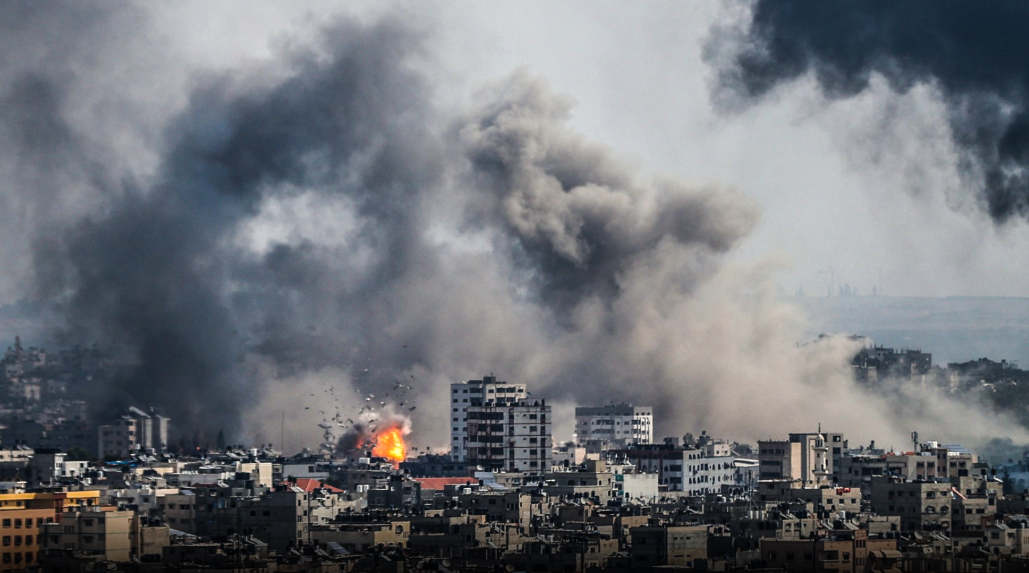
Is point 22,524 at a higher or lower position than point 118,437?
lower

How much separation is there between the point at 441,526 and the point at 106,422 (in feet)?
144

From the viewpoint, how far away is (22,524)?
168ft

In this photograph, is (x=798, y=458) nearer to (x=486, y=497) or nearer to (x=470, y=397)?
(x=470, y=397)

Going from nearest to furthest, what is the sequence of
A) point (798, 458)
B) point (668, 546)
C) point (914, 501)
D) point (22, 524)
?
point (22, 524), point (668, 546), point (914, 501), point (798, 458)

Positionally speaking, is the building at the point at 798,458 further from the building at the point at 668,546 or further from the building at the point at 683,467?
the building at the point at 668,546

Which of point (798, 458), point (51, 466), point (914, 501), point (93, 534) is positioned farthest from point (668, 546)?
point (798, 458)

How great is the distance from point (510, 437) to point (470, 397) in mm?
8427

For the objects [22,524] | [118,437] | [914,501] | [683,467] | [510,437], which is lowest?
[22,524]

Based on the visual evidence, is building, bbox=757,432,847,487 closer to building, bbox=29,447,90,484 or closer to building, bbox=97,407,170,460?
building, bbox=29,447,90,484

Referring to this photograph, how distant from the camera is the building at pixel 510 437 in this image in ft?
287

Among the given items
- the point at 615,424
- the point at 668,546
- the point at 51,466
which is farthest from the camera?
the point at 615,424

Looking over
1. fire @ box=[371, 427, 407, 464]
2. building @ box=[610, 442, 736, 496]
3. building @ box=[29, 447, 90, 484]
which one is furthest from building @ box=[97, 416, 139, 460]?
building @ box=[610, 442, 736, 496]

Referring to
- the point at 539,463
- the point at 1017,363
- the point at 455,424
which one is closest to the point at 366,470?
the point at 539,463

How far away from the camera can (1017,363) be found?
111 m
